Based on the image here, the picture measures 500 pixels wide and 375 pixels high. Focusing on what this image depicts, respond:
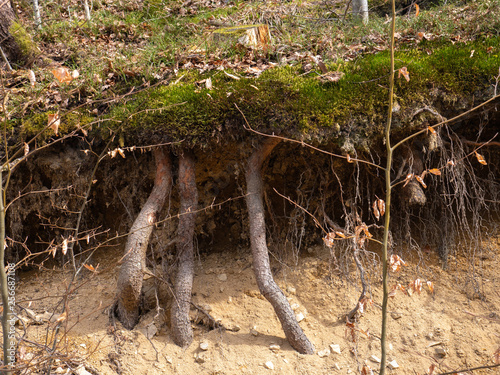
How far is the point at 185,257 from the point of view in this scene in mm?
3510

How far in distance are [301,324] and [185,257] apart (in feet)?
4.02

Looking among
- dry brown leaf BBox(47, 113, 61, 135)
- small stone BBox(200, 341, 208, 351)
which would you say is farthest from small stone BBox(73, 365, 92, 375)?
dry brown leaf BBox(47, 113, 61, 135)

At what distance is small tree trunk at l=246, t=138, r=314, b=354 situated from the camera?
3.17 m

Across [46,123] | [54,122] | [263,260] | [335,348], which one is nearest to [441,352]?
[335,348]

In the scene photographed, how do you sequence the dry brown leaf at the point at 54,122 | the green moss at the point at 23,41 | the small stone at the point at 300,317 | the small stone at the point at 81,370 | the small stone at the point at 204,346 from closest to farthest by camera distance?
the dry brown leaf at the point at 54,122
the small stone at the point at 81,370
the small stone at the point at 204,346
the small stone at the point at 300,317
the green moss at the point at 23,41

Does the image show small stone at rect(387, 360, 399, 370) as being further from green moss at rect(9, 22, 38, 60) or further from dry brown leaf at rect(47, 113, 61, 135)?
green moss at rect(9, 22, 38, 60)

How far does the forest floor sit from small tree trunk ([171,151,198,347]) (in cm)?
14

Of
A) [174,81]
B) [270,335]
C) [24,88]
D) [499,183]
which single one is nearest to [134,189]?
[174,81]

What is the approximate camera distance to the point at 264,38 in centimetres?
440

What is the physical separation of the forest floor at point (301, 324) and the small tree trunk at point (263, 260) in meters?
0.14

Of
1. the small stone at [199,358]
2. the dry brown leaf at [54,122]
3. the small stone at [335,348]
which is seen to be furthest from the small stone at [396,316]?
the dry brown leaf at [54,122]

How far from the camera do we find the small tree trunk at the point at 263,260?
3.17 metres

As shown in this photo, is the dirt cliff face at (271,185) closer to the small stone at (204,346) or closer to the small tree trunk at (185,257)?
the small tree trunk at (185,257)

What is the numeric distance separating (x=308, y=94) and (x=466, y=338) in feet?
8.36
